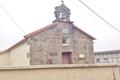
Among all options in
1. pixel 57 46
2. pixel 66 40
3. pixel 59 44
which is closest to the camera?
pixel 57 46

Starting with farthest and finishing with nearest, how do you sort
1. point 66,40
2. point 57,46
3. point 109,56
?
point 109,56
point 66,40
point 57,46

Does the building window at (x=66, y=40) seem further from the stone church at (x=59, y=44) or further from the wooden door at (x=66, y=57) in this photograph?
the wooden door at (x=66, y=57)

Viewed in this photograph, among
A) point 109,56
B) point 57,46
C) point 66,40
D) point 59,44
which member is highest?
point 66,40

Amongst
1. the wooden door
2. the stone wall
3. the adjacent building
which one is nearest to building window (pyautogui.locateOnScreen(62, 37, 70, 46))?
the stone wall

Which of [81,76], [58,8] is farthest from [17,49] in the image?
[81,76]

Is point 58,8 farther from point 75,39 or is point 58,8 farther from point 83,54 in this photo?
point 83,54

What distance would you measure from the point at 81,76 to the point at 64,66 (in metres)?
0.80

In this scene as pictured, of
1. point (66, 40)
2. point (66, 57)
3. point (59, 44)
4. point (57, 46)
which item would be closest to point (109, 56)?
point (66, 57)

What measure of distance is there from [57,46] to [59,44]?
0.27 m

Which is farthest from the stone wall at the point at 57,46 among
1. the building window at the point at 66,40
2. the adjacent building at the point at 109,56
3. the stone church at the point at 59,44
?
the adjacent building at the point at 109,56

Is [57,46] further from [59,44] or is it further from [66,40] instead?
[66,40]

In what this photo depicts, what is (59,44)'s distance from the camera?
880 inches

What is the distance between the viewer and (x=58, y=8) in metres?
22.5

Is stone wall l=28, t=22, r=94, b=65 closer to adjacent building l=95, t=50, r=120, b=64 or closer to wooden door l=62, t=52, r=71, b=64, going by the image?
wooden door l=62, t=52, r=71, b=64
